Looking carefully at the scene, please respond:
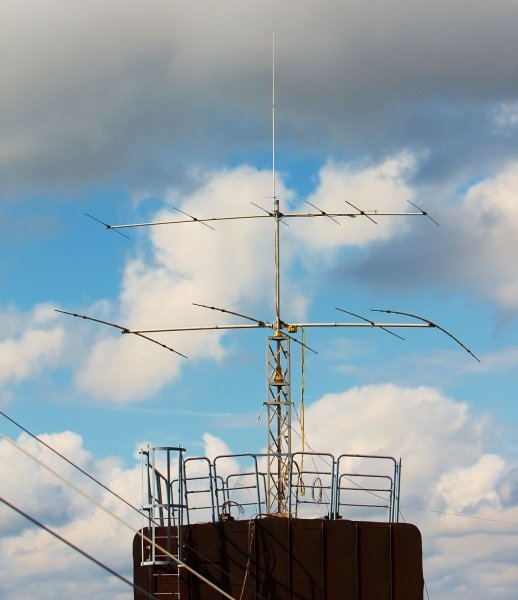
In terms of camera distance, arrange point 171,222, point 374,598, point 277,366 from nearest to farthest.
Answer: point 374,598 < point 277,366 < point 171,222

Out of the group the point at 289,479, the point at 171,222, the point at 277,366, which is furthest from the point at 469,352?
the point at 171,222

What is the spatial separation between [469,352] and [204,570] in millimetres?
10593

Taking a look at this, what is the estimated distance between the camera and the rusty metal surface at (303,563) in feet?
90.6

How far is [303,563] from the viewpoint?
90.7ft

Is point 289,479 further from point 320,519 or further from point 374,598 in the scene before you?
point 374,598

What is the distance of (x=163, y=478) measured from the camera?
2808 centimetres

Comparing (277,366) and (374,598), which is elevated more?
(277,366)

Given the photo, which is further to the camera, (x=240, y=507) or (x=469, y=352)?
(x=469, y=352)

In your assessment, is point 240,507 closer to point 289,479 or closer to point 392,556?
point 289,479

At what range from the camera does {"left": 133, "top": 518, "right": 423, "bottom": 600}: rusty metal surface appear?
27616 mm

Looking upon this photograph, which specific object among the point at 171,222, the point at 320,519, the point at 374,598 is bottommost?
the point at 374,598

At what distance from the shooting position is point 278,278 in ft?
112

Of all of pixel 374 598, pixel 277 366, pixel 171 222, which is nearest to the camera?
pixel 374 598

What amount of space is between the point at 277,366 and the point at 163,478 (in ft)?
18.9
